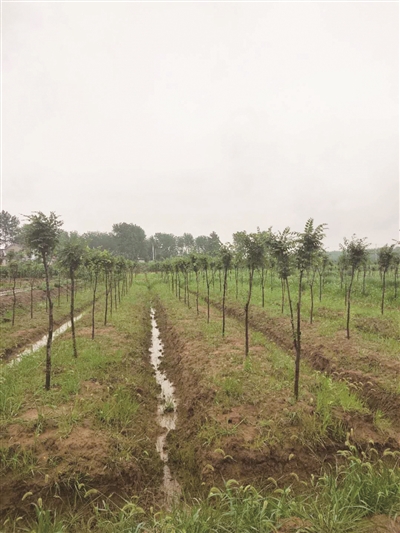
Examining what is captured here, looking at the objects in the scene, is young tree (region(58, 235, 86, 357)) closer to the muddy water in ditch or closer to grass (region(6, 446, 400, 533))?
the muddy water in ditch

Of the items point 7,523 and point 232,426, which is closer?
point 7,523

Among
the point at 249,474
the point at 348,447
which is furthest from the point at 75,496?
the point at 348,447

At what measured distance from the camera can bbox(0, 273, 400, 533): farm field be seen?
485 cm

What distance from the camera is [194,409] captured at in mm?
9125

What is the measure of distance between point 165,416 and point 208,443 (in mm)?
2896

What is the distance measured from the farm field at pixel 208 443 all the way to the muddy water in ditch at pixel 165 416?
12 centimetres

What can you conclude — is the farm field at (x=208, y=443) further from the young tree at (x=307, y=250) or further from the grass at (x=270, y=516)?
the young tree at (x=307, y=250)

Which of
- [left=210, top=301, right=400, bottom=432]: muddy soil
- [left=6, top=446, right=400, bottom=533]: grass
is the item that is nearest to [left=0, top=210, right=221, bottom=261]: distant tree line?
[left=210, top=301, right=400, bottom=432]: muddy soil

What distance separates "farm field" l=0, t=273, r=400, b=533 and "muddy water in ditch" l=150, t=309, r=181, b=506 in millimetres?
120

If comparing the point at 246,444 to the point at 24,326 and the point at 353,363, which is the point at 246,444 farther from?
the point at 24,326

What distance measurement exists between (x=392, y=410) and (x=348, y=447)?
2775 mm

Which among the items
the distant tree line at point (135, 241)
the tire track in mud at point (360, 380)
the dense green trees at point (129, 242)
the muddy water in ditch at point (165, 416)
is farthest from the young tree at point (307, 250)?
the dense green trees at point (129, 242)

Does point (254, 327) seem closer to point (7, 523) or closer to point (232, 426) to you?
point (232, 426)

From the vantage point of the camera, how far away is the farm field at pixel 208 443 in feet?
15.9
